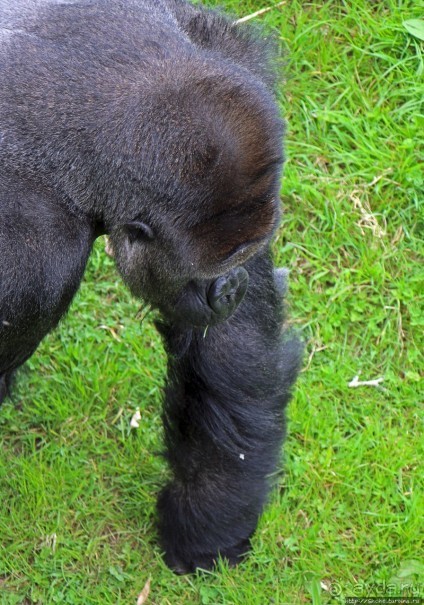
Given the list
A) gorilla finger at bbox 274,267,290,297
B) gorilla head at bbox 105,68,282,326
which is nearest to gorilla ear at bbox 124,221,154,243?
gorilla head at bbox 105,68,282,326

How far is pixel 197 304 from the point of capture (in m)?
3.06

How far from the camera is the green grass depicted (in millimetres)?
3918

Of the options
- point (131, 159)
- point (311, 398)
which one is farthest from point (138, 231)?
point (311, 398)

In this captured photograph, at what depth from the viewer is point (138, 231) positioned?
2891 mm

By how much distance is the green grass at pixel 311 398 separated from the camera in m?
3.92

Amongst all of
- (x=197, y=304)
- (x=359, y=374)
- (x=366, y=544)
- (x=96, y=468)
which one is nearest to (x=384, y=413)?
(x=359, y=374)

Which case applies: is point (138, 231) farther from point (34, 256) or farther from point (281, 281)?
point (281, 281)

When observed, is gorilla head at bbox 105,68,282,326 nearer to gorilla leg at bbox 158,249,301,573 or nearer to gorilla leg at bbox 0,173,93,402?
gorilla leg at bbox 0,173,93,402

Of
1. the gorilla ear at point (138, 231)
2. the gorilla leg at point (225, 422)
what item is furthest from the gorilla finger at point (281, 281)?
the gorilla ear at point (138, 231)

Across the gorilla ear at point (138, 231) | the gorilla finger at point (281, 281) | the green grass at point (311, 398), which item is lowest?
the green grass at point (311, 398)

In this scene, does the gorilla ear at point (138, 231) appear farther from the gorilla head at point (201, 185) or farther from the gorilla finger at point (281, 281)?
the gorilla finger at point (281, 281)

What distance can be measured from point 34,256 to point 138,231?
30cm

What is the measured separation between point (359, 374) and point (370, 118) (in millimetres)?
1224

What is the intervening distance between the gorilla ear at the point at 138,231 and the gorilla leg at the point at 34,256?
12cm
